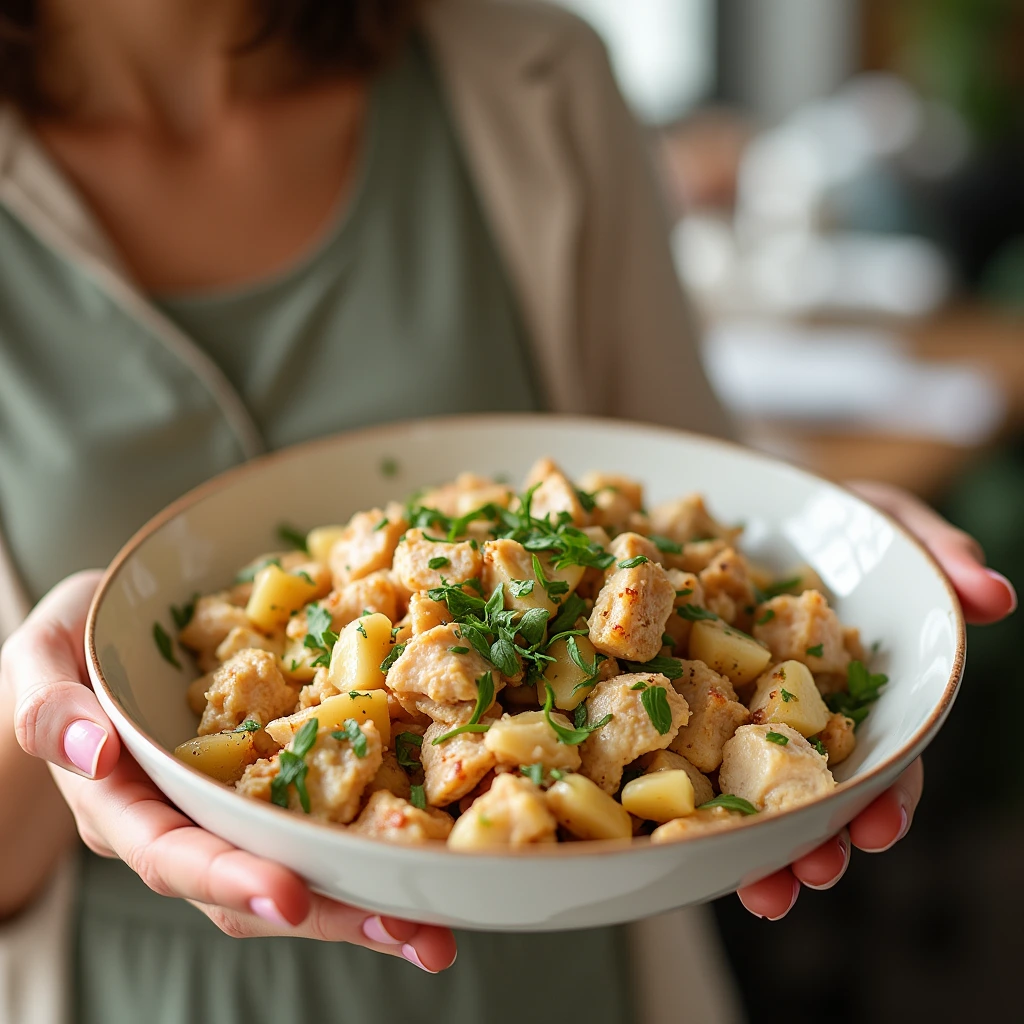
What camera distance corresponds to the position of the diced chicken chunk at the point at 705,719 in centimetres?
85

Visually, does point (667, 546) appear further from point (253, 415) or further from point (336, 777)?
point (253, 415)

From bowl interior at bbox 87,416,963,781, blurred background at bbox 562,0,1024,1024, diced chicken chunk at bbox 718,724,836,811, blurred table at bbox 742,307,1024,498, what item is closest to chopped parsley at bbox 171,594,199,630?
bowl interior at bbox 87,416,963,781

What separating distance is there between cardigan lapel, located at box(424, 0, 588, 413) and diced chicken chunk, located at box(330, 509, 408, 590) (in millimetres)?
536

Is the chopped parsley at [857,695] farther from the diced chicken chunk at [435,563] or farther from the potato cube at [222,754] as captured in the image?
the potato cube at [222,754]

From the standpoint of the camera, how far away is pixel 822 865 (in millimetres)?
771

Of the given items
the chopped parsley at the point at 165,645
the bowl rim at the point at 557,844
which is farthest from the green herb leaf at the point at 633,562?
the chopped parsley at the point at 165,645

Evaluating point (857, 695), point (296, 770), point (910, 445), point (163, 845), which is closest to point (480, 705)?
point (296, 770)

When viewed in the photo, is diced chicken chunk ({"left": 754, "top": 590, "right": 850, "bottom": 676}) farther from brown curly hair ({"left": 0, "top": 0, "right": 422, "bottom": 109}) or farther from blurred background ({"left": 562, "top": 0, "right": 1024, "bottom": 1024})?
brown curly hair ({"left": 0, "top": 0, "right": 422, "bottom": 109})

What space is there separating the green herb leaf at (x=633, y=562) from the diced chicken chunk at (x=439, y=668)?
0.14 meters

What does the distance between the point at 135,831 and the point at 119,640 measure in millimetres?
182

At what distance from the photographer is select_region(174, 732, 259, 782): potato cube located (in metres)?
0.83

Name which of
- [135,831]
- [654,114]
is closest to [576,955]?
[135,831]

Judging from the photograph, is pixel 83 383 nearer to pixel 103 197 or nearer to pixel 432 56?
pixel 103 197

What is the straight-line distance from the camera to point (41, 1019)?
119 cm
